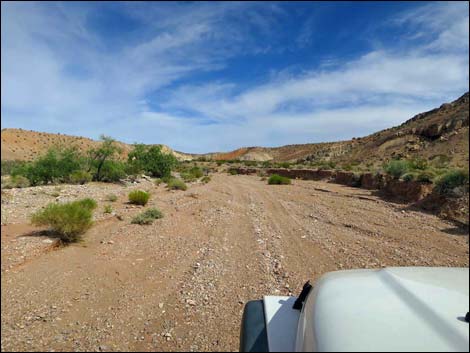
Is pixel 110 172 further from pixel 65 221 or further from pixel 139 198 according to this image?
pixel 65 221

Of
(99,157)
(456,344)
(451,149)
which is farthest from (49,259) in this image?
(451,149)

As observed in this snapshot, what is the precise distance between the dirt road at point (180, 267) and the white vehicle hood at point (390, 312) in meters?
1.96

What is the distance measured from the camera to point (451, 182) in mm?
10781

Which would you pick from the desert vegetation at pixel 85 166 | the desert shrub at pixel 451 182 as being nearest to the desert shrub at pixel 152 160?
the desert vegetation at pixel 85 166

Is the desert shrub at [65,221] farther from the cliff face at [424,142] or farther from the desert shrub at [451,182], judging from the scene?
the cliff face at [424,142]

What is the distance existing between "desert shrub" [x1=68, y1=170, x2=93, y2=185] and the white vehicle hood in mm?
20344

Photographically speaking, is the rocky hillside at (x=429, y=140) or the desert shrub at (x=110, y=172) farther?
the rocky hillside at (x=429, y=140)

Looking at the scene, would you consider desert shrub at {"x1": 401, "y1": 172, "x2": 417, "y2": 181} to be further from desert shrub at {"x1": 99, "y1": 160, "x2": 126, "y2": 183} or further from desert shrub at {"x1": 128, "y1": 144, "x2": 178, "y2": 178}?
desert shrub at {"x1": 128, "y1": 144, "x2": 178, "y2": 178}

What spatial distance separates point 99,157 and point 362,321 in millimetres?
23876

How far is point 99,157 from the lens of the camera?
22.8 metres

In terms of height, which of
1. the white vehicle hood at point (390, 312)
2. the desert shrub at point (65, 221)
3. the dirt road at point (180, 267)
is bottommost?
the dirt road at point (180, 267)

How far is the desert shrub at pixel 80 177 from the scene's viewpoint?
19.4 m

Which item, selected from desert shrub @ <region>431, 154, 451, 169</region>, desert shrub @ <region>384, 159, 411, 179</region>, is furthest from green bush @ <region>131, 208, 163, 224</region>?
desert shrub @ <region>431, 154, 451, 169</region>

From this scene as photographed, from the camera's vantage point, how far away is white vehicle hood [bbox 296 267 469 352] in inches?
43.2
